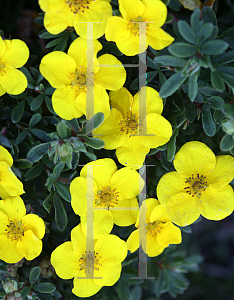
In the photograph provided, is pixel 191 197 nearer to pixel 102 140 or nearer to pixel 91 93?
pixel 102 140

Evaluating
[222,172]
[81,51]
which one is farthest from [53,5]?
[222,172]

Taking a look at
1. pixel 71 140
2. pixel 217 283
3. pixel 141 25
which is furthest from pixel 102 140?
pixel 217 283

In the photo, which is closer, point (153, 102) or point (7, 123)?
point (153, 102)

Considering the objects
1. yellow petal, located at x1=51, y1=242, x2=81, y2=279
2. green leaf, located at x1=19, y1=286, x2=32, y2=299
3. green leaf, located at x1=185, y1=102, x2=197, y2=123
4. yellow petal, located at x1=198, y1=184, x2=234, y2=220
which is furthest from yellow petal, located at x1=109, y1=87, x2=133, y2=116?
green leaf, located at x1=19, y1=286, x2=32, y2=299

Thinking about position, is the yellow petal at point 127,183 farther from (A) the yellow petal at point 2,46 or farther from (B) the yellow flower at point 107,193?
(A) the yellow petal at point 2,46

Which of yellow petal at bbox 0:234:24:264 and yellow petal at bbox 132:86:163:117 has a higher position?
yellow petal at bbox 132:86:163:117

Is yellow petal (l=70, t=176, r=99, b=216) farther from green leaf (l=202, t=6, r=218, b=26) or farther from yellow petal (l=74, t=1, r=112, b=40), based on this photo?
green leaf (l=202, t=6, r=218, b=26)
